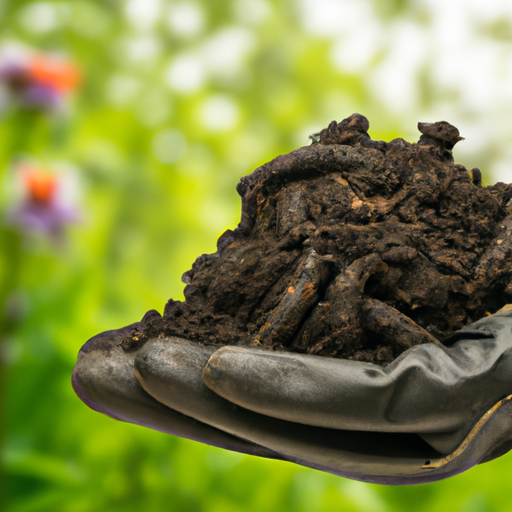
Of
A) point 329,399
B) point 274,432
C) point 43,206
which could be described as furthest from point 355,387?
point 43,206

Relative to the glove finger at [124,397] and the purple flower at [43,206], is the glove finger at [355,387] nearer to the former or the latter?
the glove finger at [124,397]

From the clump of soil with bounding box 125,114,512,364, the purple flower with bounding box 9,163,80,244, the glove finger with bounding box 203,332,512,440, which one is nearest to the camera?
the glove finger with bounding box 203,332,512,440

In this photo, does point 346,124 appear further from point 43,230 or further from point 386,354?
point 43,230

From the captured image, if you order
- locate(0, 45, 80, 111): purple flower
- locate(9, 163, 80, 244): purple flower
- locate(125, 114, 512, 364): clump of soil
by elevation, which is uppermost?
locate(0, 45, 80, 111): purple flower

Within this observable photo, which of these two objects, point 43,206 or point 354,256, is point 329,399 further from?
point 43,206

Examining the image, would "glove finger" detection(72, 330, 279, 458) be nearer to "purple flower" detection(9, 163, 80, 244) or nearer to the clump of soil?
the clump of soil

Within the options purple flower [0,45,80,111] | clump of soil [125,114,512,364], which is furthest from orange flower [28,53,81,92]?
clump of soil [125,114,512,364]

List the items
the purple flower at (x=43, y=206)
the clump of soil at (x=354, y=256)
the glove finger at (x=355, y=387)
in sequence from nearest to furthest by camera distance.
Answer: the glove finger at (x=355, y=387), the clump of soil at (x=354, y=256), the purple flower at (x=43, y=206)

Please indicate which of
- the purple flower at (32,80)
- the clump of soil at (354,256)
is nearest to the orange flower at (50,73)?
the purple flower at (32,80)
